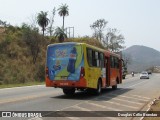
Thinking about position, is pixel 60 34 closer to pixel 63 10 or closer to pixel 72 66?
pixel 63 10

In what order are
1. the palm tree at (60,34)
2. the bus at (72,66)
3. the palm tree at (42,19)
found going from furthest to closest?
the palm tree at (60,34) → the palm tree at (42,19) → the bus at (72,66)

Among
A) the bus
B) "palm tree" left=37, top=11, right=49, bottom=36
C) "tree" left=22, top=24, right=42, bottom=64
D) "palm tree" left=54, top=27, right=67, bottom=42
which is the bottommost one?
the bus

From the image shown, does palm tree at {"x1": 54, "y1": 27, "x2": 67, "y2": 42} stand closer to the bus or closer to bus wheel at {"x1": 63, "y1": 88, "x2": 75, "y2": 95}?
bus wheel at {"x1": 63, "y1": 88, "x2": 75, "y2": 95}

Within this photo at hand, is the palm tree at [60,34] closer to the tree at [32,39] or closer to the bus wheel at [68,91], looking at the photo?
the tree at [32,39]

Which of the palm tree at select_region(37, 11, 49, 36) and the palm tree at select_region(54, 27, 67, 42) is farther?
the palm tree at select_region(54, 27, 67, 42)

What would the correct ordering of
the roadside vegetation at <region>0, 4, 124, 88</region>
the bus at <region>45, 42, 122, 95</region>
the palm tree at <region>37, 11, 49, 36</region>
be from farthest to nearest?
the palm tree at <region>37, 11, 49, 36</region>
the roadside vegetation at <region>0, 4, 124, 88</region>
the bus at <region>45, 42, 122, 95</region>

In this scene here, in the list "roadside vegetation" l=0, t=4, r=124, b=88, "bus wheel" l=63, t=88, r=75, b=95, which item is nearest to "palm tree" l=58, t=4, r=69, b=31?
"roadside vegetation" l=0, t=4, r=124, b=88

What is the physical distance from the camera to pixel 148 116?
1321 cm

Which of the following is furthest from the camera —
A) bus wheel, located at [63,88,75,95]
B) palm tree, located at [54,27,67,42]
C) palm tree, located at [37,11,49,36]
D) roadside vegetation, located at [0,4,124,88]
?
palm tree, located at [54,27,67,42]

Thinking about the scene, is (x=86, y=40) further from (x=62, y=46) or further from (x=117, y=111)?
(x=117, y=111)

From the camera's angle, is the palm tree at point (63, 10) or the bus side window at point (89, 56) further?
the palm tree at point (63, 10)

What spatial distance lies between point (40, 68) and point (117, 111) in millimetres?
42105

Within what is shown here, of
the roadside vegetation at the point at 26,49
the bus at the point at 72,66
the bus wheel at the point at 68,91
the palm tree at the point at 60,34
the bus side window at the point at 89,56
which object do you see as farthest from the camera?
the palm tree at the point at 60,34

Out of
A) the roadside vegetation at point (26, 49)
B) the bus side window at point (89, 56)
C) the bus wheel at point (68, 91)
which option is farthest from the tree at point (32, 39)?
the bus side window at point (89, 56)
